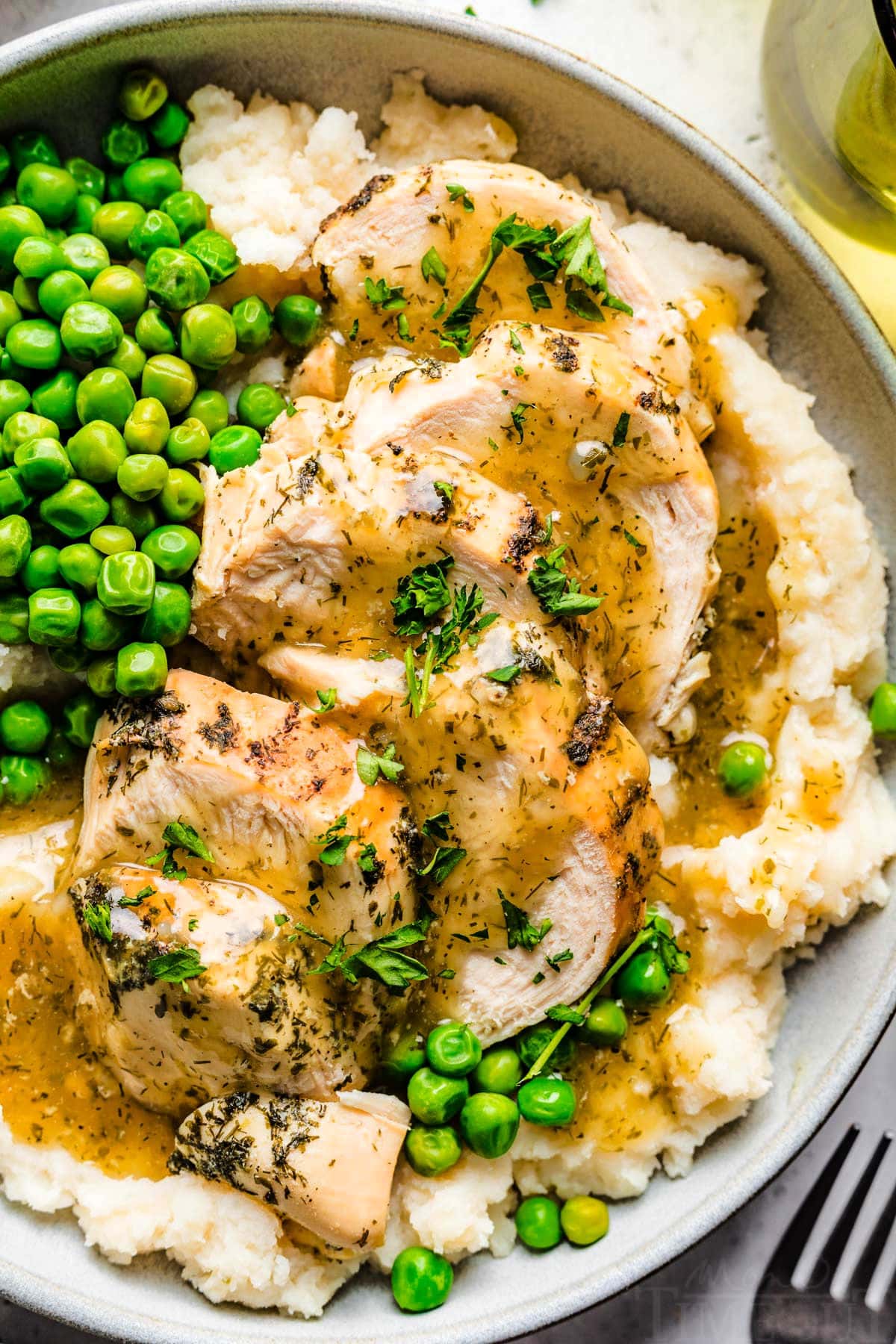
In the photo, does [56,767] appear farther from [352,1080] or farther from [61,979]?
[352,1080]

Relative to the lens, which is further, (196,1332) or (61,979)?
(61,979)

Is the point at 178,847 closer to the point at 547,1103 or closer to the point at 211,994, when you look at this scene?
the point at 211,994

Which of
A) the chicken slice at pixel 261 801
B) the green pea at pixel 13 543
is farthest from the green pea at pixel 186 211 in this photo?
the chicken slice at pixel 261 801

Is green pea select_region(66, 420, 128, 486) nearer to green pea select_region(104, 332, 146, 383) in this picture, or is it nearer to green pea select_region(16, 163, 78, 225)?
green pea select_region(104, 332, 146, 383)

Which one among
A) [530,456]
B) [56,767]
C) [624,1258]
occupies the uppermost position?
[530,456]

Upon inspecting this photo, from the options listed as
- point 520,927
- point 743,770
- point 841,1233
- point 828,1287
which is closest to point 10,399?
point 520,927

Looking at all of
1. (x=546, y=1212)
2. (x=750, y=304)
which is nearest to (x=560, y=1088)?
(x=546, y=1212)

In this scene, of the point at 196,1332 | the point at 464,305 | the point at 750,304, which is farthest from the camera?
the point at 750,304

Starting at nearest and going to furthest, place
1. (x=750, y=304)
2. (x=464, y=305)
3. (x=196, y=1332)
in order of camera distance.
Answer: (x=196, y=1332) → (x=464, y=305) → (x=750, y=304)

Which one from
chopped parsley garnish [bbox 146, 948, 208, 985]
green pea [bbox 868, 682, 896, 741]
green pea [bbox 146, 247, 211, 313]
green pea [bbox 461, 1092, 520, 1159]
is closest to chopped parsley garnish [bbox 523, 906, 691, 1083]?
green pea [bbox 461, 1092, 520, 1159]
